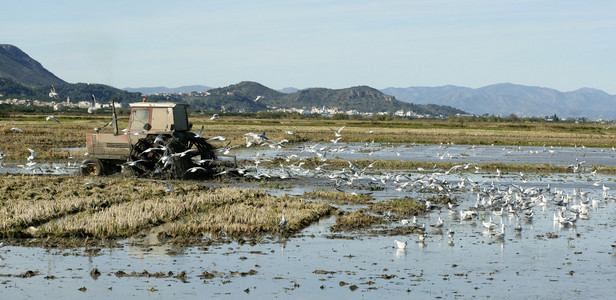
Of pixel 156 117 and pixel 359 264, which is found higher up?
pixel 156 117

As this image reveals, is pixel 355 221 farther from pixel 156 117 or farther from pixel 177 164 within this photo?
pixel 156 117

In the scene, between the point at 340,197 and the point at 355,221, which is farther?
the point at 340,197

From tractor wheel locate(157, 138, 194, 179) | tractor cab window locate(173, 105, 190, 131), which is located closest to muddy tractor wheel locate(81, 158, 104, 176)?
tractor wheel locate(157, 138, 194, 179)

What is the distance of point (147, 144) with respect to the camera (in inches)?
903

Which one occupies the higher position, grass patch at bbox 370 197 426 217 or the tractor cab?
the tractor cab

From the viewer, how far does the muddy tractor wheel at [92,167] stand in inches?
943

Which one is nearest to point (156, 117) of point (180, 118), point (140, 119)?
point (140, 119)

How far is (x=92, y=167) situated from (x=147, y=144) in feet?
9.87

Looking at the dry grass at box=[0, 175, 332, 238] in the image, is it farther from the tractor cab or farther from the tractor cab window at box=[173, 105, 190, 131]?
Answer: the tractor cab window at box=[173, 105, 190, 131]

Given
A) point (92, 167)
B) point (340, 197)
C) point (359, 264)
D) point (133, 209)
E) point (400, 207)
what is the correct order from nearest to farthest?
point (359, 264), point (133, 209), point (400, 207), point (340, 197), point (92, 167)

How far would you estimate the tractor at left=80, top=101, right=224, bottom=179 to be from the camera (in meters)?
22.9

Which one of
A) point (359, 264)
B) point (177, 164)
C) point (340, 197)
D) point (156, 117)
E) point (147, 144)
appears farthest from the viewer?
point (156, 117)

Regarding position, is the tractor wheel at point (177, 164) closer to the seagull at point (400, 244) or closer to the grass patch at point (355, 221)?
the grass patch at point (355, 221)

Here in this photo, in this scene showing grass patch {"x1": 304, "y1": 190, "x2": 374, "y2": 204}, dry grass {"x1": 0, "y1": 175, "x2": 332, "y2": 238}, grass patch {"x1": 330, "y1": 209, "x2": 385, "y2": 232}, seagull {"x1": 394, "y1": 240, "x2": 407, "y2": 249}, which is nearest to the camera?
seagull {"x1": 394, "y1": 240, "x2": 407, "y2": 249}
